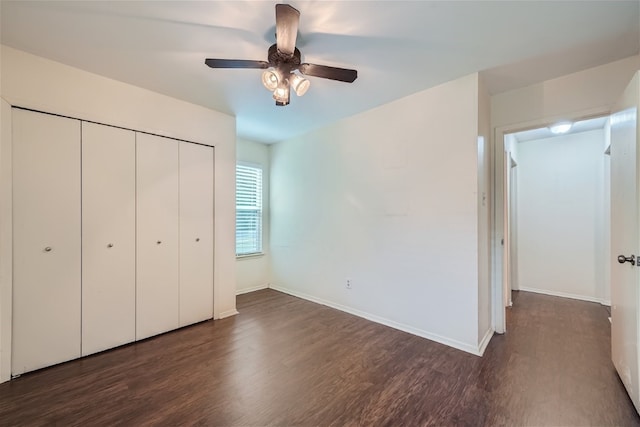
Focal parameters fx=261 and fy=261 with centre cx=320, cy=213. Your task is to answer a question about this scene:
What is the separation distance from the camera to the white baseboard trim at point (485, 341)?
2377mm

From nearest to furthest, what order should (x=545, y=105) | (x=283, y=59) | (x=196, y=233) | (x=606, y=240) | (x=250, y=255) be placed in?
1. (x=283, y=59)
2. (x=545, y=105)
3. (x=196, y=233)
4. (x=606, y=240)
5. (x=250, y=255)

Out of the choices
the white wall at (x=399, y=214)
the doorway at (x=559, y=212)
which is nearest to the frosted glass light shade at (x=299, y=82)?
the white wall at (x=399, y=214)

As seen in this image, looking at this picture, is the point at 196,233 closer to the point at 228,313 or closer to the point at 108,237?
the point at 108,237

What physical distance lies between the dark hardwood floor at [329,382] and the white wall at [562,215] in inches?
53.7

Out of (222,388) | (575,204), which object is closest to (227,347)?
(222,388)

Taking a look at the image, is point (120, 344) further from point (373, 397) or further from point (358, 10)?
point (358, 10)

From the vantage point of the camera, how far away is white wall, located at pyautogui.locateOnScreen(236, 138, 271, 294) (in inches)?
172

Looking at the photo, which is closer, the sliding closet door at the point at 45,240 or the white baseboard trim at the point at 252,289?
the sliding closet door at the point at 45,240

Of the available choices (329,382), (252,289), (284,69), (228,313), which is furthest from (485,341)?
(252,289)

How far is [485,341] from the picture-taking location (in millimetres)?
2529

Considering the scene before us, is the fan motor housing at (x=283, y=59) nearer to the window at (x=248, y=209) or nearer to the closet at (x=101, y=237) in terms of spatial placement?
the closet at (x=101, y=237)

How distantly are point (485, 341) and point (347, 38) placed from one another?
295 centimetres

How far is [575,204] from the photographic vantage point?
3992 millimetres

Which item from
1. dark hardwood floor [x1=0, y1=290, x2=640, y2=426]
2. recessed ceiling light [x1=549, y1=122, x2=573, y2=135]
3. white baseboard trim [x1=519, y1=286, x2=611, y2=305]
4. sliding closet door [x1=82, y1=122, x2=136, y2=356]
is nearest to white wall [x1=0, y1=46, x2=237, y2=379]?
sliding closet door [x1=82, y1=122, x2=136, y2=356]
